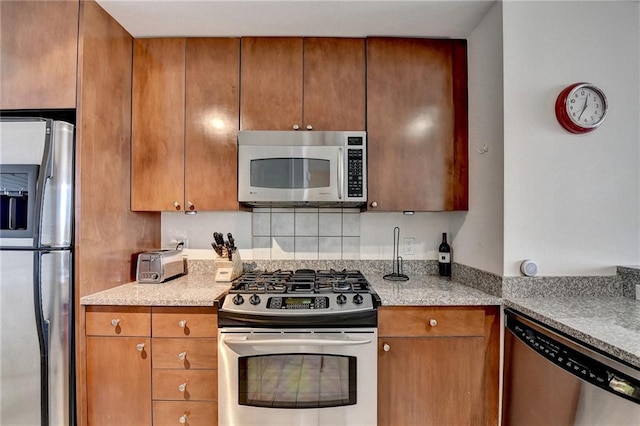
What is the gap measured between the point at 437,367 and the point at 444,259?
0.77m

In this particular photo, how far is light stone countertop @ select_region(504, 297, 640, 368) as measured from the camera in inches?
37.3

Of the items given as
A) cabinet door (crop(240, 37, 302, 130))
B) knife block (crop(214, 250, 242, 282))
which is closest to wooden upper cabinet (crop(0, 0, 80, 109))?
cabinet door (crop(240, 37, 302, 130))

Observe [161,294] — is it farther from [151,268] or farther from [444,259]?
[444,259]

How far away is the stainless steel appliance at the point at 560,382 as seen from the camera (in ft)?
3.06

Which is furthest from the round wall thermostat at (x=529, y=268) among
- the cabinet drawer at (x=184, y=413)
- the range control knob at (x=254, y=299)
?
the cabinet drawer at (x=184, y=413)

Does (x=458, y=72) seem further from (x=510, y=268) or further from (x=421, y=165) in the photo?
(x=510, y=268)

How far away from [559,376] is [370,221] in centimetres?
130

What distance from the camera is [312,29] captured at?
1812 mm

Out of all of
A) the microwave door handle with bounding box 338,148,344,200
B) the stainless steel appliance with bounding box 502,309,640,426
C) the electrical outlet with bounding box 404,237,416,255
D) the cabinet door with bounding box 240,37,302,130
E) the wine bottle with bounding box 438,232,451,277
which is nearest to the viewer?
the stainless steel appliance with bounding box 502,309,640,426

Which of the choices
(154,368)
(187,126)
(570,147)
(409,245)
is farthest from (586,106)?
(154,368)

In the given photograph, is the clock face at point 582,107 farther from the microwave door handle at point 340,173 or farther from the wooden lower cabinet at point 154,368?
the wooden lower cabinet at point 154,368

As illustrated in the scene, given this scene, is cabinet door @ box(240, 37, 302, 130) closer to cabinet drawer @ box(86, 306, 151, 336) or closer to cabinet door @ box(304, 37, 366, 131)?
cabinet door @ box(304, 37, 366, 131)

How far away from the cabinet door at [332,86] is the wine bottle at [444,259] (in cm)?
99

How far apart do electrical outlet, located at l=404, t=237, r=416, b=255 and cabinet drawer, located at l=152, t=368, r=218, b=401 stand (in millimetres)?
1431
